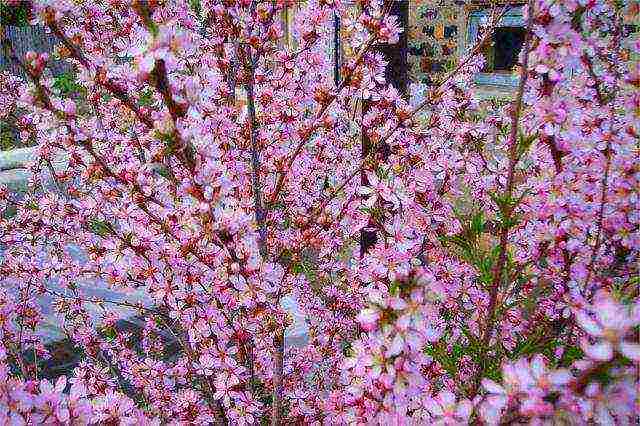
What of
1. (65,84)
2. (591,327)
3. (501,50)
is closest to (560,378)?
(591,327)

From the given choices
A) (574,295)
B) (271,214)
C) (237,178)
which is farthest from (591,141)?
(271,214)

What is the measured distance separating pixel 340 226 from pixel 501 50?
448 centimetres

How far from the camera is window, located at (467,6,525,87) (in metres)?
6.23

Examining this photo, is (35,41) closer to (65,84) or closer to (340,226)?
(65,84)

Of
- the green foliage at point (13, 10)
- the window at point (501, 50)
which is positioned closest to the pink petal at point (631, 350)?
the green foliage at point (13, 10)

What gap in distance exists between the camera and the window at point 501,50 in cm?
623

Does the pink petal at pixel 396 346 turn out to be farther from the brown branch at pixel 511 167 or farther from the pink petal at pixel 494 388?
the brown branch at pixel 511 167

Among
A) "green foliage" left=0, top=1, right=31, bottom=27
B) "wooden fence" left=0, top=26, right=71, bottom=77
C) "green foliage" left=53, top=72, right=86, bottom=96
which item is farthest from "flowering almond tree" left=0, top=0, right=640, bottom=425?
"wooden fence" left=0, top=26, right=71, bottom=77

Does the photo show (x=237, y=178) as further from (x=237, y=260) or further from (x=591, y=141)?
(x=591, y=141)

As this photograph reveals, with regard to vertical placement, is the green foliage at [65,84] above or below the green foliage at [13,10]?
below

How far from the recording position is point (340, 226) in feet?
9.87

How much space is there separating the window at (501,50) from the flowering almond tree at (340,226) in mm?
3540

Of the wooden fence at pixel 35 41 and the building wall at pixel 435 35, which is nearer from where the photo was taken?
the building wall at pixel 435 35

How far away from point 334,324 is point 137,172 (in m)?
1.51
